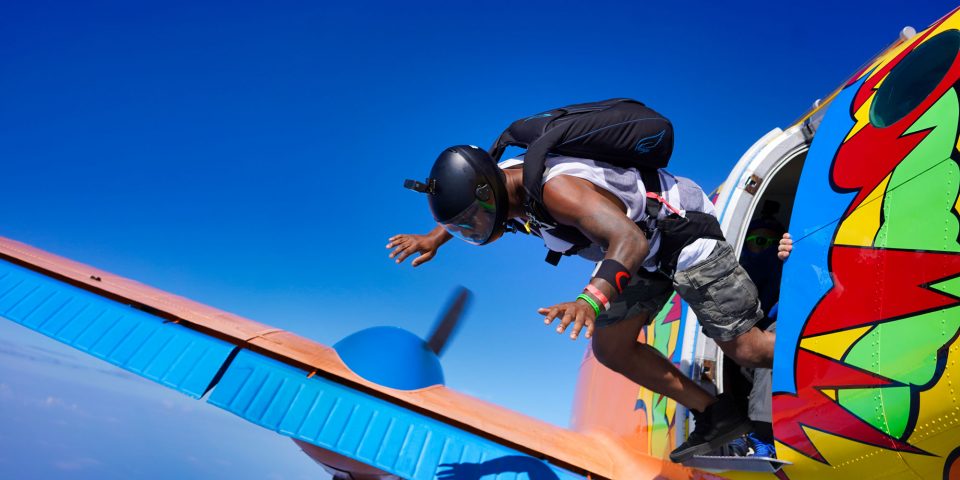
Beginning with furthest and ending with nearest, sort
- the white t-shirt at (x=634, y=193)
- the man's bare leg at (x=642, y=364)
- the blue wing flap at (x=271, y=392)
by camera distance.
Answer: the blue wing flap at (x=271, y=392) → the man's bare leg at (x=642, y=364) → the white t-shirt at (x=634, y=193)

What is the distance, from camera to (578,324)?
2703 millimetres

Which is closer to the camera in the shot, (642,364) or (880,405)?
(880,405)

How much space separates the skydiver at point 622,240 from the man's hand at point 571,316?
172 millimetres

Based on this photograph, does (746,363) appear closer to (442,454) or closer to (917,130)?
(917,130)

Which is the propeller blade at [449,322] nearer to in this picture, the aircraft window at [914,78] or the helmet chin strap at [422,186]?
the helmet chin strap at [422,186]

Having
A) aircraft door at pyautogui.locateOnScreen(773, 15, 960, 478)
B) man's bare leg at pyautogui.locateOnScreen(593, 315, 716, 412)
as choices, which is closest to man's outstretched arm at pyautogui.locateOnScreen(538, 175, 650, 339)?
aircraft door at pyautogui.locateOnScreen(773, 15, 960, 478)

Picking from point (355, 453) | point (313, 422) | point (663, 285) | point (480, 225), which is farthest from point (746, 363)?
point (313, 422)

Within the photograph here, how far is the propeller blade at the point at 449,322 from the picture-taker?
7359 mm

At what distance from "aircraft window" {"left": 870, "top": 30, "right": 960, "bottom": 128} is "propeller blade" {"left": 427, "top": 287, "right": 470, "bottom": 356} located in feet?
16.2

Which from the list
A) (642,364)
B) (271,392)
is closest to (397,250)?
(271,392)

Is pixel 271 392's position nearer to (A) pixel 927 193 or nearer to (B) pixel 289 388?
(B) pixel 289 388

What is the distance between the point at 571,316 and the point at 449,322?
5.10m

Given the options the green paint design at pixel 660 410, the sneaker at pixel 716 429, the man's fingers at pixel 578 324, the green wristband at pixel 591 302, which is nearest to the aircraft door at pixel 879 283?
the sneaker at pixel 716 429

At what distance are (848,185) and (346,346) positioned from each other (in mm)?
4520
